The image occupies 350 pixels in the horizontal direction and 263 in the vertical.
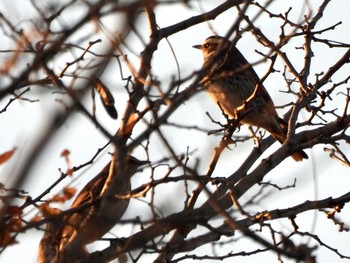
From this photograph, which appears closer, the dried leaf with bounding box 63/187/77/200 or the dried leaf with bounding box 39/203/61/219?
the dried leaf with bounding box 39/203/61/219

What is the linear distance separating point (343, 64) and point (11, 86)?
4553 millimetres

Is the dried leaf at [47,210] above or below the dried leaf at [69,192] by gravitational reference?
below

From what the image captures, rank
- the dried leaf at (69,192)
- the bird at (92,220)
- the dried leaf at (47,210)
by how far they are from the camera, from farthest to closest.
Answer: the dried leaf at (69,192)
the dried leaf at (47,210)
the bird at (92,220)

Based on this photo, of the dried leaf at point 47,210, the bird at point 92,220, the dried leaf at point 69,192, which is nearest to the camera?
the bird at point 92,220

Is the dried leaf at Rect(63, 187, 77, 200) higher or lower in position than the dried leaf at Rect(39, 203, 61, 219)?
higher

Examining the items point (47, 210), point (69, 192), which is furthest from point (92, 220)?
point (69, 192)

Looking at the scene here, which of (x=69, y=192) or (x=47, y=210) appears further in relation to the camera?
(x=69, y=192)

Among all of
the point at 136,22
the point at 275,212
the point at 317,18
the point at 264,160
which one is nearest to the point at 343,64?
the point at 317,18

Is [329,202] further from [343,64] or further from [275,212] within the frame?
[343,64]

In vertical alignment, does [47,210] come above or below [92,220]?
above

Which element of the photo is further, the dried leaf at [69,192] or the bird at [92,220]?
the dried leaf at [69,192]

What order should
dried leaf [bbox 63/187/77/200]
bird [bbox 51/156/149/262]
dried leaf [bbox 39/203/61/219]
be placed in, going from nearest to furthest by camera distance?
bird [bbox 51/156/149/262], dried leaf [bbox 39/203/61/219], dried leaf [bbox 63/187/77/200]

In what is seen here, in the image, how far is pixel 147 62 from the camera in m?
5.37

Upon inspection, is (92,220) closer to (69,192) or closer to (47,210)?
(47,210)
